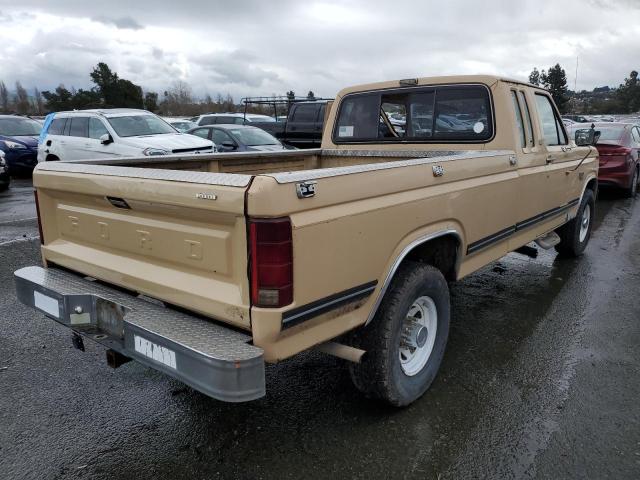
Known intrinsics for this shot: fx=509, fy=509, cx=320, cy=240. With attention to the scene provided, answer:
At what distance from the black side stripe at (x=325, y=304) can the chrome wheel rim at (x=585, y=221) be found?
4.87 meters

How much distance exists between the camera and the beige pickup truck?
2199mm

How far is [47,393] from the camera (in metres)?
3.35

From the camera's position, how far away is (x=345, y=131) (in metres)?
5.24

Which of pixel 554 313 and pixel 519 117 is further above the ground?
pixel 519 117

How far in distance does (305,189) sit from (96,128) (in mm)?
10563

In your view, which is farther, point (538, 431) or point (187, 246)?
point (538, 431)

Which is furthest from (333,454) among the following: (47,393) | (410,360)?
(47,393)

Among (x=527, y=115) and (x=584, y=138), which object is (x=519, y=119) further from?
(x=584, y=138)

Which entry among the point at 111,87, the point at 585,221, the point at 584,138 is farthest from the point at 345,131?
the point at 111,87

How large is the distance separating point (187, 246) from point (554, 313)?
371 cm

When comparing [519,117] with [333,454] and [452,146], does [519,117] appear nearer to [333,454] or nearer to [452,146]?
[452,146]

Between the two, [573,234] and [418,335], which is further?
[573,234]

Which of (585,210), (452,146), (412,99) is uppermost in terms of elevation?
(412,99)

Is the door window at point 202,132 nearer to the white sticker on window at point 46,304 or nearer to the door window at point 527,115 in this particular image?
the door window at point 527,115
